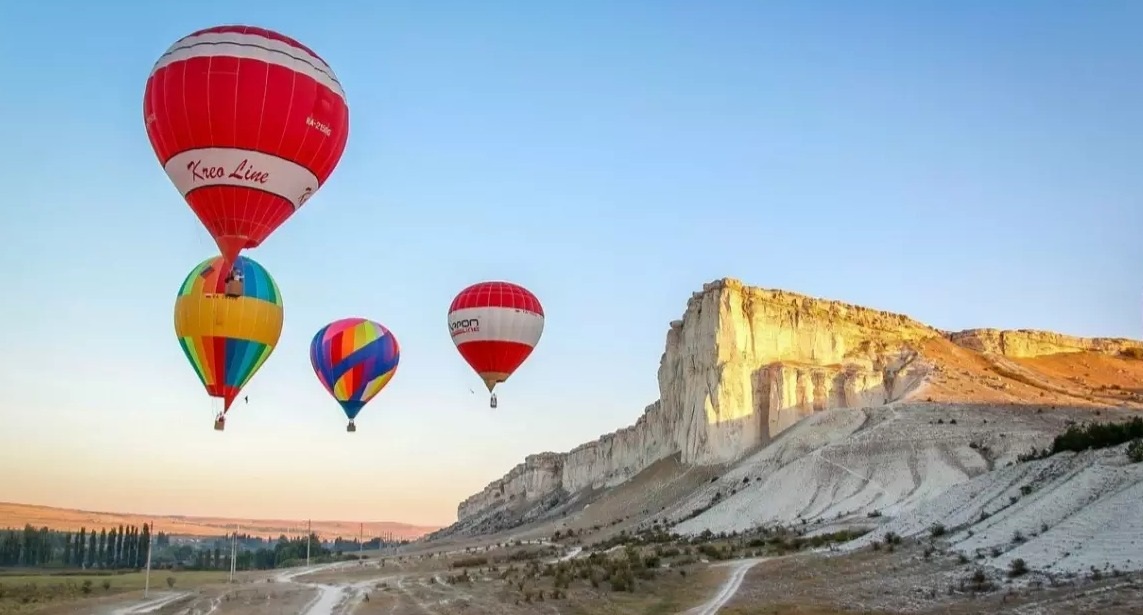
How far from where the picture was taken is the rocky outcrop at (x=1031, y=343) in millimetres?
92938

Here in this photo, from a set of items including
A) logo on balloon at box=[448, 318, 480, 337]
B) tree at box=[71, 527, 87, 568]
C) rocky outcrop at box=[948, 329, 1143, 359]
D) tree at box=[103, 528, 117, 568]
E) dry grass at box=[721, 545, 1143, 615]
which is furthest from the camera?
tree at box=[103, 528, 117, 568]

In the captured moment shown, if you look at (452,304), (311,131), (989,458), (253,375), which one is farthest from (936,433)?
(311,131)

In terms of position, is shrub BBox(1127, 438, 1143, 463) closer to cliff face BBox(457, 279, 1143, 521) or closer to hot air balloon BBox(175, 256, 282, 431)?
hot air balloon BBox(175, 256, 282, 431)

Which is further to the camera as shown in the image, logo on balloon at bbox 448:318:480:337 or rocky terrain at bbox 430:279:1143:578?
logo on balloon at bbox 448:318:480:337

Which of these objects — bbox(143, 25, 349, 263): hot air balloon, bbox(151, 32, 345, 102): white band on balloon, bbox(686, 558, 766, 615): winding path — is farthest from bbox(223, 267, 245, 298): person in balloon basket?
bbox(686, 558, 766, 615): winding path

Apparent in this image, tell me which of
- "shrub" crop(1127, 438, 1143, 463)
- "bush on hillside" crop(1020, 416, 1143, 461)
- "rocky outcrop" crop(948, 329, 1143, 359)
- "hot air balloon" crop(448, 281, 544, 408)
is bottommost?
"shrub" crop(1127, 438, 1143, 463)

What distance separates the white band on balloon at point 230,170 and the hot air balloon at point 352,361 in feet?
67.1

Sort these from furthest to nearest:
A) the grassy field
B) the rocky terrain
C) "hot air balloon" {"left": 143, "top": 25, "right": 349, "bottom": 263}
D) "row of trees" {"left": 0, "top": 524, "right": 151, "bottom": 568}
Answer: "row of trees" {"left": 0, "top": 524, "right": 151, "bottom": 568}
the grassy field
"hot air balloon" {"left": 143, "top": 25, "right": 349, "bottom": 263}
the rocky terrain

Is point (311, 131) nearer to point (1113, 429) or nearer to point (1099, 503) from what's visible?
point (1099, 503)

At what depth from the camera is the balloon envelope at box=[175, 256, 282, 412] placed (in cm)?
3300

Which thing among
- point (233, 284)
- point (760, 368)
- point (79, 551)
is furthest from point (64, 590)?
point (79, 551)

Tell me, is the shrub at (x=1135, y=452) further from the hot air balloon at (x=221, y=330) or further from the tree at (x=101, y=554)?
the tree at (x=101, y=554)

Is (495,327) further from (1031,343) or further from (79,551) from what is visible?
(79,551)

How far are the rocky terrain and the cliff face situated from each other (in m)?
0.15
